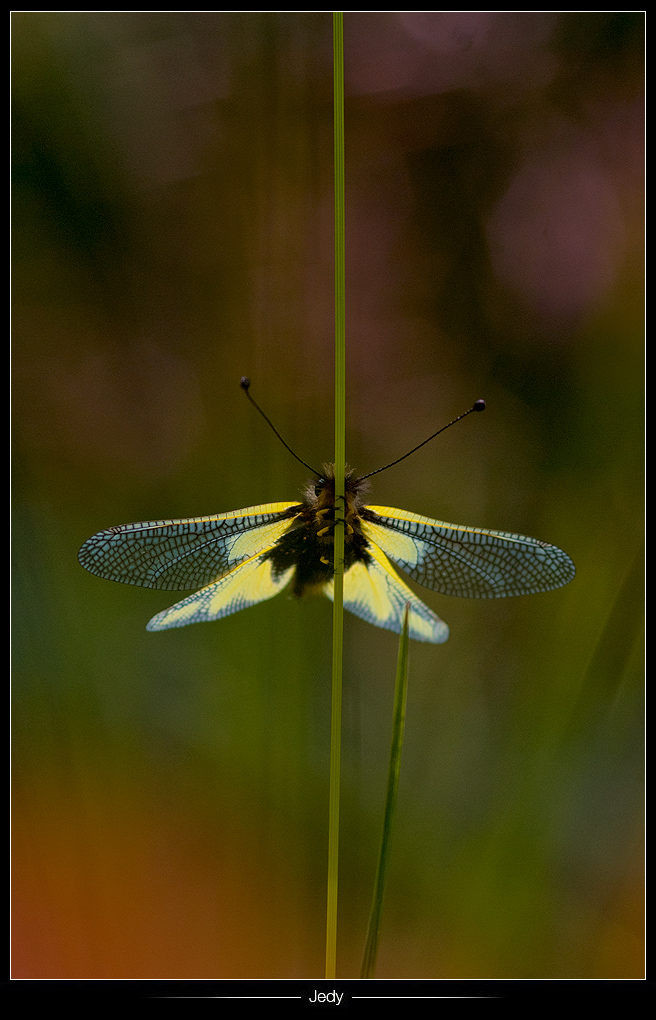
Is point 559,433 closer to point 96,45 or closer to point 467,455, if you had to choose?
point 467,455

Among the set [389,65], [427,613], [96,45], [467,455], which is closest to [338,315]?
[427,613]

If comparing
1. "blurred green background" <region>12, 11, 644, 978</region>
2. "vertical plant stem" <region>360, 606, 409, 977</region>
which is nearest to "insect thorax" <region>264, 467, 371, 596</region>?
"vertical plant stem" <region>360, 606, 409, 977</region>

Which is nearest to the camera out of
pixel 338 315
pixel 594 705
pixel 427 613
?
pixel 338 315

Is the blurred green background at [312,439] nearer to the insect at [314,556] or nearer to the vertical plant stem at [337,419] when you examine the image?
the insect at [314,556]

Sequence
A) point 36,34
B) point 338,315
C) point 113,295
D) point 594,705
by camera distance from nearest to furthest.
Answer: point 338,315, point 594,705, point 36,34, point 113,295

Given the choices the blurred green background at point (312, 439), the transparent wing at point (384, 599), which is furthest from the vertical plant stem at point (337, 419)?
the blurred green background at point (312, 439)

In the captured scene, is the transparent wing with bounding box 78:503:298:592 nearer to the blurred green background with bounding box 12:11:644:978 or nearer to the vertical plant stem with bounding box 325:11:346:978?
the vertical plant stem with bounding box 325:11:346:978
